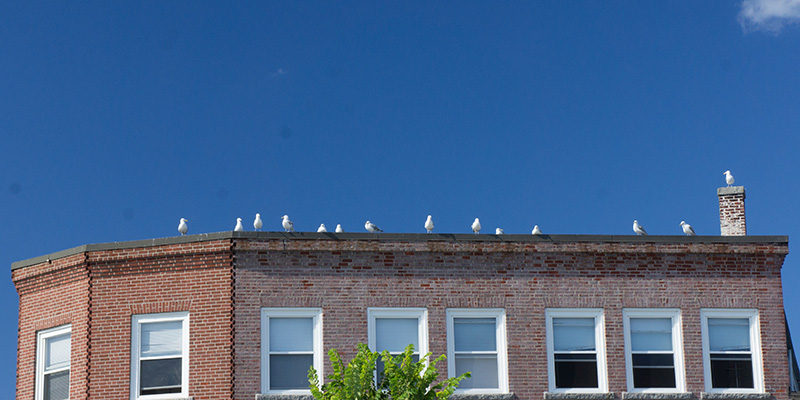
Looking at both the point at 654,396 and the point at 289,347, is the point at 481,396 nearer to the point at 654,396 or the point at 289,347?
the point at 654,396

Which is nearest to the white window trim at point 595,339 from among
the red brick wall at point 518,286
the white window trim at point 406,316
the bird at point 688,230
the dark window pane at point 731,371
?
the red brick wall at point 518,286

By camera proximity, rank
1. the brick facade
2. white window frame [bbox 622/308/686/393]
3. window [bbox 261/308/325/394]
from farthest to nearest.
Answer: white window frame [bbox 622/308/686/393], the brick facade, window [bbox 261/308/325/394]

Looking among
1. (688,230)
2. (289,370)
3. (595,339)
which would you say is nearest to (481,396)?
(595,339)

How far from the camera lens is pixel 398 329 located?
80.8 feet

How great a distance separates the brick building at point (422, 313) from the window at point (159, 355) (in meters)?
0.03

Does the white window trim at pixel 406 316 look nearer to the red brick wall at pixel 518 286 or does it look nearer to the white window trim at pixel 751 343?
the red brick wall at pixel 518 286

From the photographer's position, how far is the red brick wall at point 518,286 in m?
24.3

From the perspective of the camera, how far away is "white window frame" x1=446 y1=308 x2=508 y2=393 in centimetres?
2447

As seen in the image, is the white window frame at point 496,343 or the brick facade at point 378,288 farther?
the white window frame at point 496,343

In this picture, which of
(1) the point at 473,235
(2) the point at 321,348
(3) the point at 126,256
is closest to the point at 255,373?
(2) the point at 321,348

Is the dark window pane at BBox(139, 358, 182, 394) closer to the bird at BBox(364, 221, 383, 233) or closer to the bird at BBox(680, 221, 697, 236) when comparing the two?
the bird at BBox(364, 221, 383, 233)

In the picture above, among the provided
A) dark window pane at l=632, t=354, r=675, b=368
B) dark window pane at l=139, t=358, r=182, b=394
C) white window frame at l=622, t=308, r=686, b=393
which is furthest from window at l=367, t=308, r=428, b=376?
dark window pane at l=632, t=354, r=675, b=368

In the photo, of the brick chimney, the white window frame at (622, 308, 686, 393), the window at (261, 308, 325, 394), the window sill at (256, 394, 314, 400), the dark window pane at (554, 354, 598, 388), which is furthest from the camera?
the brick chimney

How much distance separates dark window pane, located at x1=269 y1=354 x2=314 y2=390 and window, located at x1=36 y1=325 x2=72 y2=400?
498 centimetres
